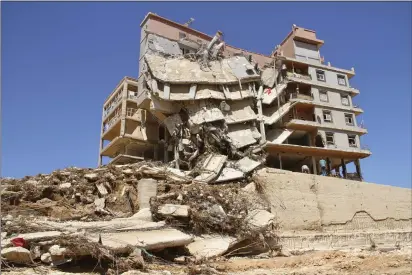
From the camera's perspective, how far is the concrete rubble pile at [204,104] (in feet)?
86.2

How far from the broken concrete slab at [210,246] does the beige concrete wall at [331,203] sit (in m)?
4.87

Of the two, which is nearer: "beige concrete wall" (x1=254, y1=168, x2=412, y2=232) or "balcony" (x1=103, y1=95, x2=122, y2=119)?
"beige concrete wall" (x1=254, y1=168, x2=412, y2=232)

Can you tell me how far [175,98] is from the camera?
26906 mm

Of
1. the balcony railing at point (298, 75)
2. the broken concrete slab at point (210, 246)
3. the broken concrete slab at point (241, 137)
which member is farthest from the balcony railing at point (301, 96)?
the broken concrete slab at point (210, 246)

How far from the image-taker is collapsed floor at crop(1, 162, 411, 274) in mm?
9086

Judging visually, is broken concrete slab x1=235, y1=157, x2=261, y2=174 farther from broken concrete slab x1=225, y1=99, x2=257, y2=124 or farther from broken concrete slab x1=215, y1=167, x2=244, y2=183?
broken concrete slab x1=225, y1=99, x2=257, y2=124

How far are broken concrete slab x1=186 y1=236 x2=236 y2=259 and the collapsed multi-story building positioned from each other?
30.5 feet

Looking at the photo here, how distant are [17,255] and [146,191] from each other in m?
6.62

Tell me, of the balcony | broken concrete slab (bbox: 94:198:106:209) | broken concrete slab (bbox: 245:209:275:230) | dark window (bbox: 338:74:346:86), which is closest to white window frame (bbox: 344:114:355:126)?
dark window (bbox: 338:74:346:86)

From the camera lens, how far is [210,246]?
40.8 feet

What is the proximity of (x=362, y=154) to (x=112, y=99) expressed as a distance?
85.0 ft

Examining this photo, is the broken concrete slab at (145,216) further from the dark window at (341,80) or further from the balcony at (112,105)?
the dark window at (341,80)

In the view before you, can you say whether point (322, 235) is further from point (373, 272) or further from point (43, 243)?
point (43, 243)

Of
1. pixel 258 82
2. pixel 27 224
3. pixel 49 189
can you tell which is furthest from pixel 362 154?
pixel 27 224
